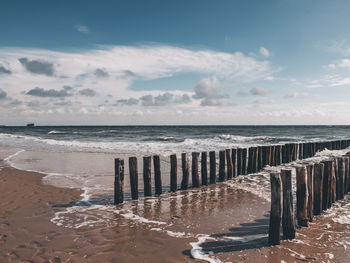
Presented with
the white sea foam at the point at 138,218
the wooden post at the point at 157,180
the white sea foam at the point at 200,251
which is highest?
the wooden post at the point at 157,180

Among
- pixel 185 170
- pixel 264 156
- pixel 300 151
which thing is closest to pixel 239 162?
pixel 264 156

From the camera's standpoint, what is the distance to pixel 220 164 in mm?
10766

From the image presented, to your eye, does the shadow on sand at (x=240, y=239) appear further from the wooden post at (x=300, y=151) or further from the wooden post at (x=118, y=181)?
the wooden post at (x=300, y=151)

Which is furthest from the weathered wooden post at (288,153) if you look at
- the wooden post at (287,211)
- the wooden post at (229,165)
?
the wooden post at (287,211)

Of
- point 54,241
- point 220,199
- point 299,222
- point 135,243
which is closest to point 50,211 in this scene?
point 54,241

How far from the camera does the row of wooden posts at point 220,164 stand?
25.7 feet

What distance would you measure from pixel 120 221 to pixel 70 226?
42.0 inches

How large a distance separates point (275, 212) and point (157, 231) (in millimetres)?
2400

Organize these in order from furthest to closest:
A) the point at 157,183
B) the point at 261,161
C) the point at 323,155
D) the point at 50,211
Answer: the point at 323,155 → the point at 261,161 → the point at 157,183 → the point at 50,211

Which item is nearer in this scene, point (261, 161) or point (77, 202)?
point (77, 202)

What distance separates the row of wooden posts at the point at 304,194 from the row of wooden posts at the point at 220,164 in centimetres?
385

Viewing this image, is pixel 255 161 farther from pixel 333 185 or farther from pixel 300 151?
pixel 300 151

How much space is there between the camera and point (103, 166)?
44.8ft

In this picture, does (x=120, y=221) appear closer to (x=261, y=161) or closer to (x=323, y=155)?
(x=261, y=161)
